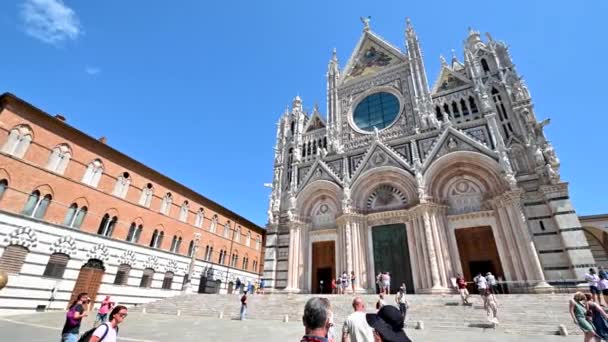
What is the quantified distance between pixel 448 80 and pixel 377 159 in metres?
8.39

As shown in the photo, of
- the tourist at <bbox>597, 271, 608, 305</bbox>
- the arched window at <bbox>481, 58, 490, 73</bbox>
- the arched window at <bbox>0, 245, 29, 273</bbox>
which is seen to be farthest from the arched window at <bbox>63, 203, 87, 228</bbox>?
the arched window at <bbox>481, 58, 490, 73</bbox>

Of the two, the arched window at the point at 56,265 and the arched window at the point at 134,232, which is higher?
the arched window at the point at 134,232

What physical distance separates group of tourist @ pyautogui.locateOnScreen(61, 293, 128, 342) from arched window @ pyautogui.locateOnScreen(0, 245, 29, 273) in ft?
31.1

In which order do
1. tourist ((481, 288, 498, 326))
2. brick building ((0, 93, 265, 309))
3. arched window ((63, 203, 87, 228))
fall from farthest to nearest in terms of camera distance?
arched window ((63, 203, 87, 228)), brick building ((0, 93, 265, 309)), tourist ((481, 288, 498, 326))

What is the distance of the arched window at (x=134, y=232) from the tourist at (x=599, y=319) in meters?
22.1

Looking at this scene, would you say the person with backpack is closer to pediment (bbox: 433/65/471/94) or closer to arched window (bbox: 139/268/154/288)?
arched window (bbox: 139/268/154/288)

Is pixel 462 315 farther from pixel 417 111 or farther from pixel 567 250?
pixel 417 111

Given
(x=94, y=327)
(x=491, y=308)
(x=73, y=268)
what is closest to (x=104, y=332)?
(x=94, y=327)

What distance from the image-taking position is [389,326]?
7.68 feet

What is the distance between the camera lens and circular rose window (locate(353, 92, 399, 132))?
21422mm

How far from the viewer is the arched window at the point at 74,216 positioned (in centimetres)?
1569

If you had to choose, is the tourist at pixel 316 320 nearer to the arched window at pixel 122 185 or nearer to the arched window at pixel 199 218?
the arched window at pixel 122 185

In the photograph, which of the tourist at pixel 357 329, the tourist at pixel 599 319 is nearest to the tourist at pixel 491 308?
the tourist at pixel 599 319

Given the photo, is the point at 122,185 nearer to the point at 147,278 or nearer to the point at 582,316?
the point at 147,278
